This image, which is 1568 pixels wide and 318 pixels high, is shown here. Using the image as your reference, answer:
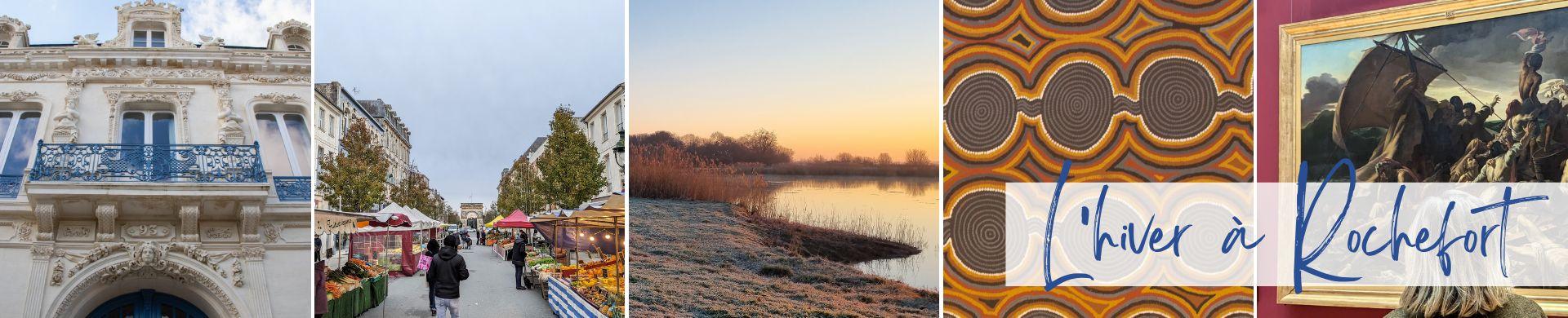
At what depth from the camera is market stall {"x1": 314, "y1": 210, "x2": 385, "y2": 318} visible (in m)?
3.98

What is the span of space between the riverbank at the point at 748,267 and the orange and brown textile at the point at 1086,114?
0.42 meters

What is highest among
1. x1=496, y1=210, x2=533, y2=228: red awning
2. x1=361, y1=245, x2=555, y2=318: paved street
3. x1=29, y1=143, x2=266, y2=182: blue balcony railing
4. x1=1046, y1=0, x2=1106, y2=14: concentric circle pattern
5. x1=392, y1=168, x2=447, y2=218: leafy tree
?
x1=1046, y1=0, x2=1106, y2=14: concentric circle pattern

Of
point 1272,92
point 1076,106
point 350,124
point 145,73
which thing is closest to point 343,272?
point 350,124

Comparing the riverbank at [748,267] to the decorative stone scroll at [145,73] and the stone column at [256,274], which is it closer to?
the stone column at [256,274]

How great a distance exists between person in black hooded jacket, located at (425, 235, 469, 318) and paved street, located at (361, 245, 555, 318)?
0.37 ft

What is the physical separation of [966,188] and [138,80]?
3.87 metres

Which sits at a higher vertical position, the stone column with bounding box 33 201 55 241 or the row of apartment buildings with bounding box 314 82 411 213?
the row of apartment buildings with bounding box 314 82 411 213

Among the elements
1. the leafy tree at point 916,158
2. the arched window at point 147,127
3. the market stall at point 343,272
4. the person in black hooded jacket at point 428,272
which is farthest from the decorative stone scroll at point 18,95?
the leafy tree at point 916,158

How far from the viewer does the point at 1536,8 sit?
302cm

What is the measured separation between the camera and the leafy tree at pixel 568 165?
4.39 m

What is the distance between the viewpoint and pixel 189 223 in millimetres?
3293

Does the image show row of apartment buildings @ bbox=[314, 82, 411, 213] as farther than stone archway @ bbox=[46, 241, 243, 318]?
Yes

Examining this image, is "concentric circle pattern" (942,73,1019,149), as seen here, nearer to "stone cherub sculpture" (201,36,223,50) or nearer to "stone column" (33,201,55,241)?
"stone cherub sculpture" (201,36,223,50)

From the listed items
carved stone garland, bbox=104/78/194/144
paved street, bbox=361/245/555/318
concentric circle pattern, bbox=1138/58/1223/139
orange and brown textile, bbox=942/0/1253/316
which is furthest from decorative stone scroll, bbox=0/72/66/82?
concentric circle pattern, bbox=1138/58/1223/139
